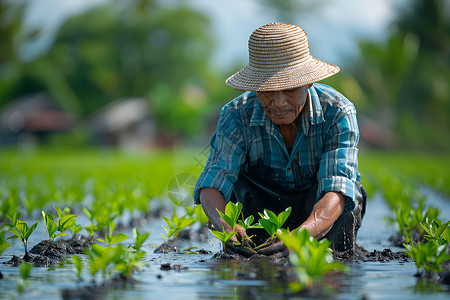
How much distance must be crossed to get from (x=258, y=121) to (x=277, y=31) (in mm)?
555

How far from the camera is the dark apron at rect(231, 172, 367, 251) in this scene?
161 inches

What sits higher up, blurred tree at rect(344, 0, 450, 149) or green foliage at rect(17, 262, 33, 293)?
blurred tree at rect(344, 0, 450, 149)

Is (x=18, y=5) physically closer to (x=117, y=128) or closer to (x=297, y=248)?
(x=117, y=128)

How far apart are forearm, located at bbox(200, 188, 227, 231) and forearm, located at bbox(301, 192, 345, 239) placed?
0.59 meters

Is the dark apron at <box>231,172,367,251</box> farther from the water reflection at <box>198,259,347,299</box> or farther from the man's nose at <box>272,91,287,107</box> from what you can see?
the man's nose at <box>272,91,287,107</box>

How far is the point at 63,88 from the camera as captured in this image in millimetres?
44844

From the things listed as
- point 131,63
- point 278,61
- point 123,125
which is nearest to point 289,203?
point 278,61

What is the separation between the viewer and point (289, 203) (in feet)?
14.2

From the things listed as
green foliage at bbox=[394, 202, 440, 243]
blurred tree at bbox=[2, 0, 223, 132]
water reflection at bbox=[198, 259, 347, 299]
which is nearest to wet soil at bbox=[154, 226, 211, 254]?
water reflection at bbox=[198, 259, 347, 299]

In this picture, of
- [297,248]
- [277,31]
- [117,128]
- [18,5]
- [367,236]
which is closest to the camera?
[297,248]

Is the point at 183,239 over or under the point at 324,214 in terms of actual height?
under

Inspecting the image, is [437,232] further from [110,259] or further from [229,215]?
[110,259]

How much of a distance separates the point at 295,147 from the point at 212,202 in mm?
608

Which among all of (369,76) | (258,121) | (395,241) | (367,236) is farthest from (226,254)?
(369,76)
